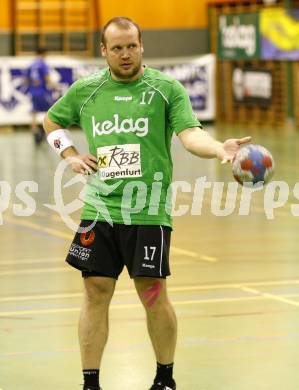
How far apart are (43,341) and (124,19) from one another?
2957 mm

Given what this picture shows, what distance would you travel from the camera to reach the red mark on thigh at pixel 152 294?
6621 millimetres

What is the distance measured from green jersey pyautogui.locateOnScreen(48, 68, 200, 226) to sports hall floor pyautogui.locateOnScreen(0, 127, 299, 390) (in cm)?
123

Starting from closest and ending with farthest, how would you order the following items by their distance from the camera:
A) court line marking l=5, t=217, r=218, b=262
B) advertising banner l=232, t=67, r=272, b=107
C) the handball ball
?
the handball ball
court line marking l=5, t=217, r=218, b=262
advertising banner l=232, t=67, r=272, b=107

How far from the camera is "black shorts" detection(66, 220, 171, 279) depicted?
21.6 feet

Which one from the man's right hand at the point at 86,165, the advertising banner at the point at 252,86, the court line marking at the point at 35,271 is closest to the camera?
the man's right hand at the point at 86,165

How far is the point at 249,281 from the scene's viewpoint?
1092 cm

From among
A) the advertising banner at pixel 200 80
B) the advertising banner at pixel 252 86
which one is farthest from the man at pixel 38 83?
the advertising banner at pixel 252 86

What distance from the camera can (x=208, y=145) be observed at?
20.5ft

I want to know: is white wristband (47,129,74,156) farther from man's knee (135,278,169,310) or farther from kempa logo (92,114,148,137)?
man's knee (135,278,169,310)

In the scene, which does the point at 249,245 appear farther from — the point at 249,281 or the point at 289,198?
the point at 289,198

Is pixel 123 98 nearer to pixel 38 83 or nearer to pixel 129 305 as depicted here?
pixel 129 305

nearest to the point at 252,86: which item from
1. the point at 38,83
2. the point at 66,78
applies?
the point at 66,78

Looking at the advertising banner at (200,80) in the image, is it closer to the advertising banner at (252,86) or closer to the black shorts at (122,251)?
the advertising banner at (252,86)

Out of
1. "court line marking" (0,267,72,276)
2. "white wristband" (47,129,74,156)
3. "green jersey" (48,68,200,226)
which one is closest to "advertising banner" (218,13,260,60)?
"court line marking" (0,267,72,276)
